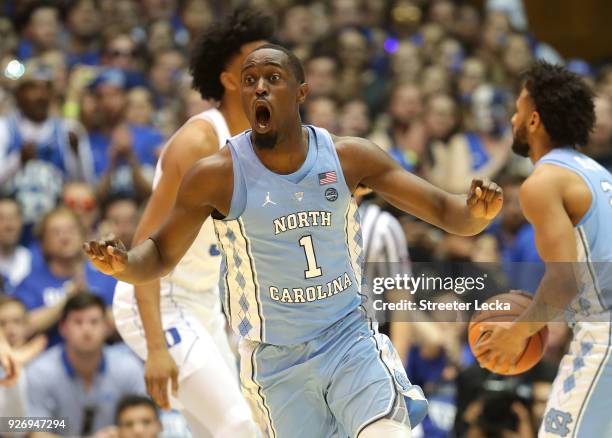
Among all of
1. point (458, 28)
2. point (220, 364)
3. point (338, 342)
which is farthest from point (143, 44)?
point (338, 342)

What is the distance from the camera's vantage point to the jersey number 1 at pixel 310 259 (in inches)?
154

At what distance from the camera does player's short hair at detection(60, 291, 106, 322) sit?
6.41 meters

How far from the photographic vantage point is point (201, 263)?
483 cm

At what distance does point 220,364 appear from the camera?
4602mm

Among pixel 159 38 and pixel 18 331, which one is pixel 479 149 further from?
pixel 18 331

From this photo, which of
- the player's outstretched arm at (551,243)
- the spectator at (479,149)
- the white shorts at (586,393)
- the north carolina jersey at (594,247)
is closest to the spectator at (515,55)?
the spectator at (479,149)

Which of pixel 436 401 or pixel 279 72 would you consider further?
pixel 436 401

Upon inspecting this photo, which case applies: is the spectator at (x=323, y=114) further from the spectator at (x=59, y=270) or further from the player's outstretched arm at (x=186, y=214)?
the player's outstretched arm at (x=186, y=214)

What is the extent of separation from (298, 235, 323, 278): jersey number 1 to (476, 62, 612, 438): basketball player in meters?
1.05

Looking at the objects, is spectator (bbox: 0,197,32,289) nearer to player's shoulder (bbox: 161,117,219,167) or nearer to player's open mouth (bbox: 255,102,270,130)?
player's shoulder (bbox: 161,117,219,167)

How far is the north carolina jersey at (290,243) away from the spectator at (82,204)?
164 inches

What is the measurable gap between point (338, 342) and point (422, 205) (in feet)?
1.98

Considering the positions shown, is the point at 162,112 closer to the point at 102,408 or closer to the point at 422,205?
the point at 102,408

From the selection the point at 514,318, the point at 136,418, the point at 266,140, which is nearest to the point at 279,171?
the point at 266,140
